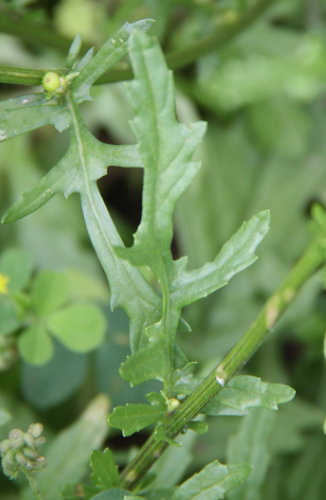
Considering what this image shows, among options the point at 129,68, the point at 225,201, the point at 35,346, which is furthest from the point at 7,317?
the point at 225,201

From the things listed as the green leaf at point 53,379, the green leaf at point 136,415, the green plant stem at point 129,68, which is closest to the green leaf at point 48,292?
the green leaf at point 53,379

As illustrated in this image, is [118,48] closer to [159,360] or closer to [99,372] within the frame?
[159,360]

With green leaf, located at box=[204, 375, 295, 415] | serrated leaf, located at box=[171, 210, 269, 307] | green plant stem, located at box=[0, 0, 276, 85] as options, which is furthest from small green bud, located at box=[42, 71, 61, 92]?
green leaf, located at box=[204, 375, 295, 415]

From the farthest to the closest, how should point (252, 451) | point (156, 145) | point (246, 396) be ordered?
point (252, 451)
point (246, 396)
point (156, 145)

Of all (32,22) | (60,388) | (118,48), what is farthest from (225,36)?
(60,388)

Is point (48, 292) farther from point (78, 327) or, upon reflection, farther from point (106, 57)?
point (106, 57)

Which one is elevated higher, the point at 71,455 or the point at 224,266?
the point at 224,266

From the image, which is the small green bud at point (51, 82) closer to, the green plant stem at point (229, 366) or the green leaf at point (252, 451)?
the green plant stem at point (229, 366)
